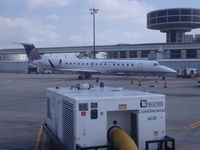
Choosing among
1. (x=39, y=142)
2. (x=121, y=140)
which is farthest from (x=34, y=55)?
(x=121, y=140)

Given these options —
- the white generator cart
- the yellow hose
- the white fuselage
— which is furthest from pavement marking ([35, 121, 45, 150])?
the white fuselage

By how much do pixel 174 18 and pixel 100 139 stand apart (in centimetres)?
9652

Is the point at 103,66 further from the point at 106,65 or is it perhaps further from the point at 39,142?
the point at 39,142

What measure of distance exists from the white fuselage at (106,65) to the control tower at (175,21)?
5959 centimetres

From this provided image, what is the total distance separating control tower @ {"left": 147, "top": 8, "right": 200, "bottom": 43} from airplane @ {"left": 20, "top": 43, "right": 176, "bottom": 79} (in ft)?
195

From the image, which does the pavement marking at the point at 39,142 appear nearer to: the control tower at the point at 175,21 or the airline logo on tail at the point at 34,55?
the airline logo on tail at the point at 34,55

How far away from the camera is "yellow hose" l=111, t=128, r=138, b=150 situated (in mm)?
6041

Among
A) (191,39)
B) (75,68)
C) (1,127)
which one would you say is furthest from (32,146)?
(191,39)

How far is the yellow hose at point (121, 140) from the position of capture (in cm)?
604

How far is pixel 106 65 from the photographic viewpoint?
44.1 m

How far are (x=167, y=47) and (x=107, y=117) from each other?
68471mm

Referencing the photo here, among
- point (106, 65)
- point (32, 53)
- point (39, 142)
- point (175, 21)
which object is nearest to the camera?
point (39, 142)

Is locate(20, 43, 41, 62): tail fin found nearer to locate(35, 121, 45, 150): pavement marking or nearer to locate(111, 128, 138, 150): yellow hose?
locate(35, 121, 45, 150): pavement marking

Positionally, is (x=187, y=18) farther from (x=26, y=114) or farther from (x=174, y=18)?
(x=26, y=114)
